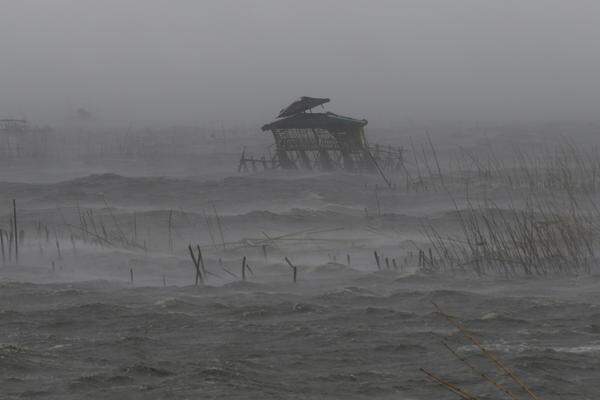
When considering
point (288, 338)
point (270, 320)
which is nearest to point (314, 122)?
point (270, 320)

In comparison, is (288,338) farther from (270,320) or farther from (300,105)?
(300,105)

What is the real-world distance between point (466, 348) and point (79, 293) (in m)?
5.03

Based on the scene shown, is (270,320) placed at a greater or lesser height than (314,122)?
lesser

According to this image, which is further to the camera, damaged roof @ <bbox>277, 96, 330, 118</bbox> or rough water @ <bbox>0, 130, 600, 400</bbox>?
damaged roof @ <bbox>277, 96, 330, 118</bbox>

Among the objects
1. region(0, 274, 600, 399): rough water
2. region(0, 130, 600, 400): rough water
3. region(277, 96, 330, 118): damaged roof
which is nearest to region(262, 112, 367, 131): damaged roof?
region(277, 96, 330, 118): damaged roof

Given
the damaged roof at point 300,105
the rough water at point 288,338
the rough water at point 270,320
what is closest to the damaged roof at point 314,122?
the damaged roof at point 300,105

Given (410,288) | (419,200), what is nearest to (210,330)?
(410,288)

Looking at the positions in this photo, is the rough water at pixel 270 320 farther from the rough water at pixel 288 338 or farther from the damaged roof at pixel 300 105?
the damaged roof at pixel 300 105

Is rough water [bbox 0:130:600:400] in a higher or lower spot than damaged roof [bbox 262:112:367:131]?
lower

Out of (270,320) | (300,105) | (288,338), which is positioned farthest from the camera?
(300,105)

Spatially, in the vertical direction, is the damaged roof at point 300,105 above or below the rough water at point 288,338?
above

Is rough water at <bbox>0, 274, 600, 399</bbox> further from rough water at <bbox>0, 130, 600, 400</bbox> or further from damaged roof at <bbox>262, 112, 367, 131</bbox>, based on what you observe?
damaged roof at <bbox>262, 112, 367, 131</bbox>

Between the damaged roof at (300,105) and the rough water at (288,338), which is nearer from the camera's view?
the rough water at (288,338)

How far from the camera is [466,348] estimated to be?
6.80m
